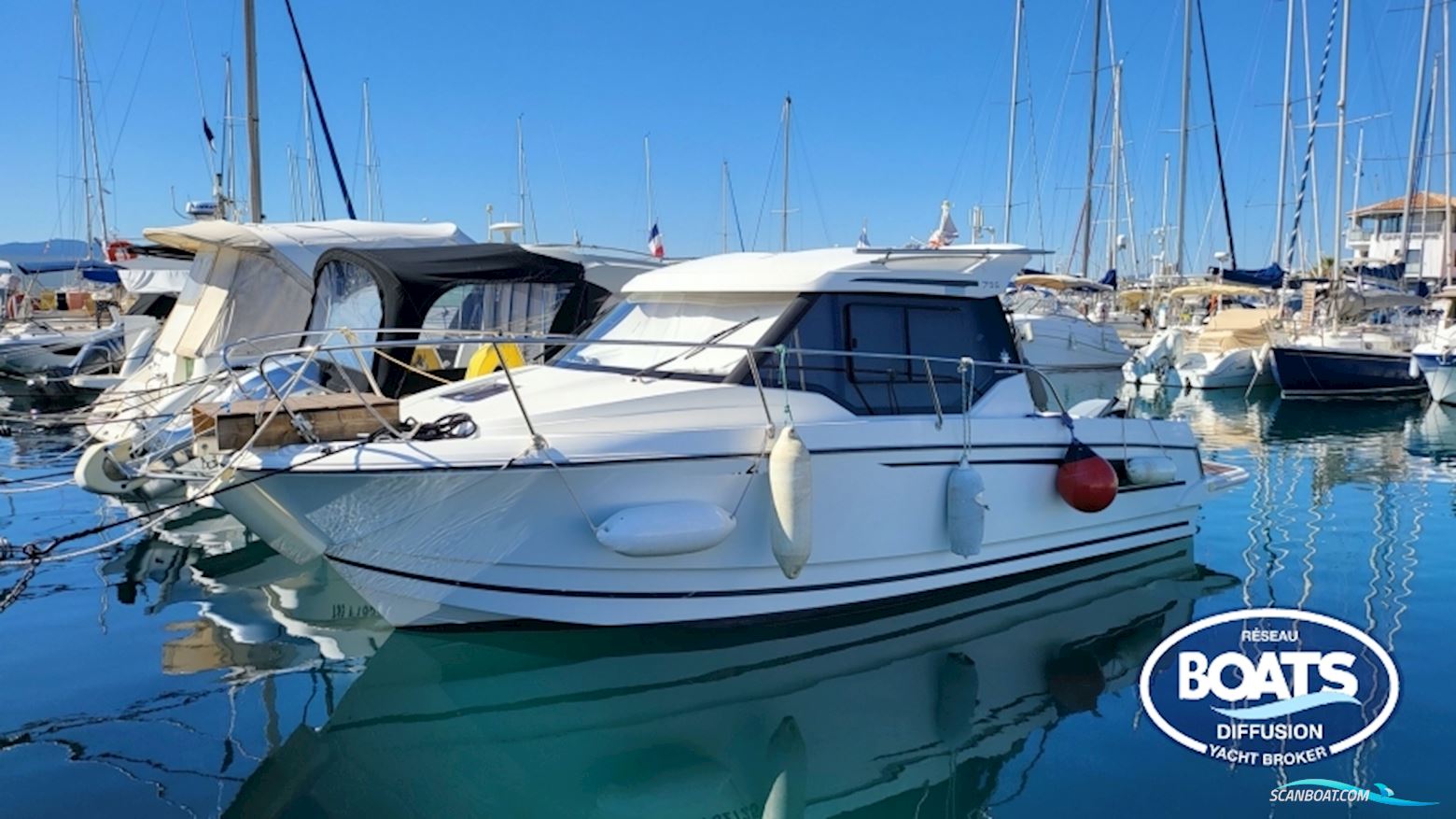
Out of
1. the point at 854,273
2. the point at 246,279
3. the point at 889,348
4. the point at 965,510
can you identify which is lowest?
the point at 965,510

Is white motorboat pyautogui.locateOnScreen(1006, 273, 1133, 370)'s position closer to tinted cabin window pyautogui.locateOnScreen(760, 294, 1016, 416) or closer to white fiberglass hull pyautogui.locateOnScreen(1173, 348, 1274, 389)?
white fiberglass hull pyautogui.locateOnScreen(1173, 348, 1274, 389)

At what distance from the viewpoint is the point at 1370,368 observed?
67.4ft

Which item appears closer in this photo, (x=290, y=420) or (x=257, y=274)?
(x=290, y=420)

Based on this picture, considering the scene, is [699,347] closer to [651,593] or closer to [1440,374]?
[651,593]

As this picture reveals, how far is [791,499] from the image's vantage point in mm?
5836

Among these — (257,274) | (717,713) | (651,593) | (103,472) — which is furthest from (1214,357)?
(103,472)

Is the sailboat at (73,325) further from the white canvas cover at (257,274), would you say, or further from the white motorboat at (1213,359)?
the white motorboat at (1213,359)

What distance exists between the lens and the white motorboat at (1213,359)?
899 inches

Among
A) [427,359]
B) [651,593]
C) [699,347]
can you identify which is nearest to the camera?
[651,593]

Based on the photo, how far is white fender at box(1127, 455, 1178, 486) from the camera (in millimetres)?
7887

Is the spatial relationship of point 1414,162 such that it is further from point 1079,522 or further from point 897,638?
point 897,638

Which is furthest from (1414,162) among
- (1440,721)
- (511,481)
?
(511,481)

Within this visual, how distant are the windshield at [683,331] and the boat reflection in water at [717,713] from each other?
1.71 metres

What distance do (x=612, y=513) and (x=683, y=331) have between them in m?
1.77
